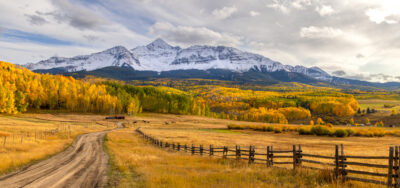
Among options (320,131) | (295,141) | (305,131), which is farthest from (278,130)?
(295,141)

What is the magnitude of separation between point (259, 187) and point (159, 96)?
161 meters

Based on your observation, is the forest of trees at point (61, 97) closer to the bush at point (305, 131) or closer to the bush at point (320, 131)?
the bush at point (305, 131)

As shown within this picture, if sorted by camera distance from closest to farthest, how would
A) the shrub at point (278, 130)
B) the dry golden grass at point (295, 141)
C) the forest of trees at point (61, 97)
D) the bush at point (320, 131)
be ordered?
the dry golden grass at point (295, 141) < the bush at point (320, 131) < the shrub at point (278, 130) < the forest of trees at point (61, 97)

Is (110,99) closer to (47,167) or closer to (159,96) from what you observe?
(159,96)

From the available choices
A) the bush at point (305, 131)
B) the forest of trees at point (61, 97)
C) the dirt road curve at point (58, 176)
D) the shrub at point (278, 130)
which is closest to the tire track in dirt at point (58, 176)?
the dirt road curve at point (58, 176)

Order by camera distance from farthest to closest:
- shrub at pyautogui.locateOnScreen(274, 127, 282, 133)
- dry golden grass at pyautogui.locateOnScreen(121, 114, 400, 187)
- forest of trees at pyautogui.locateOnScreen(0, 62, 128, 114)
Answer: forest of trees at pyautogui.locateOnScreen(0, 62, 128, 114)
shrub at pyautogui.locateOnScreen(274, 127, 282, 133)
dry golden grass at pyautogui.locateOnScreen(121, 114, 400, 187)

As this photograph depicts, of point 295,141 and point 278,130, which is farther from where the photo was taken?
point 278,130

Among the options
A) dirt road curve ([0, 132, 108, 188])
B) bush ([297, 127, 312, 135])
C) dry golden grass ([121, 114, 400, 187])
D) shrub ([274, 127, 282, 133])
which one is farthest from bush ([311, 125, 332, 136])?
dirt road curve ([0, 132, 108, 188])

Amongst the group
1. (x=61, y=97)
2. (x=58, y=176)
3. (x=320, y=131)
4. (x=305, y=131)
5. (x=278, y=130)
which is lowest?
(x=278, y=130)

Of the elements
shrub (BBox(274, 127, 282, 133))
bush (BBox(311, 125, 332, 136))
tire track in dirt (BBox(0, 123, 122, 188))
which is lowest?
shrub (BBox(274, 127, 282, 133))

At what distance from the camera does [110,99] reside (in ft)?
468

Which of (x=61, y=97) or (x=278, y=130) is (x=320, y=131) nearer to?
(x=278, y=130)

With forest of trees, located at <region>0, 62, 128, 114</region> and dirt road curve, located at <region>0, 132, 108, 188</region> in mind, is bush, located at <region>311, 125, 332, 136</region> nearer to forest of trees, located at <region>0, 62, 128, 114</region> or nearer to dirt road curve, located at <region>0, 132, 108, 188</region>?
dirt road curve, located at <region>0, 132, 108, 188</region>

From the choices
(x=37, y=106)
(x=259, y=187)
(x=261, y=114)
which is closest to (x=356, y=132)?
(x=259, y=187)
